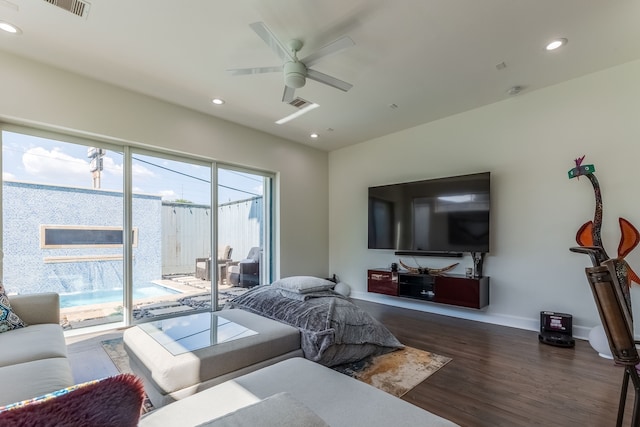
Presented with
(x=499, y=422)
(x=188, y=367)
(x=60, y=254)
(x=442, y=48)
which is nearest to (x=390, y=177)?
(x=442, y=48)

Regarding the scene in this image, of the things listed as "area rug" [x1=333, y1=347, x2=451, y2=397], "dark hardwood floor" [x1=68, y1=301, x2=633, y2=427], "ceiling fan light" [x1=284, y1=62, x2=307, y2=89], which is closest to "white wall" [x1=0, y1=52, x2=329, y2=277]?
"ceiling fan light" [x1=284, y1=62, x2=307, y2=89]

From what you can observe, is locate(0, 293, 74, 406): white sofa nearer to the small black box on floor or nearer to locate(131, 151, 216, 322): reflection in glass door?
locate(131, 151, 216, 322): reflection in glass door

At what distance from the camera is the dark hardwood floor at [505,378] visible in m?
1.88

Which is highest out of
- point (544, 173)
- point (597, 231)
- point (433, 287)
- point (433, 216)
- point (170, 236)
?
point (544, 173)

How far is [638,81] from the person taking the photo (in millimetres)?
3000

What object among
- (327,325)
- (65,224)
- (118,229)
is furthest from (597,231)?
(65,224)

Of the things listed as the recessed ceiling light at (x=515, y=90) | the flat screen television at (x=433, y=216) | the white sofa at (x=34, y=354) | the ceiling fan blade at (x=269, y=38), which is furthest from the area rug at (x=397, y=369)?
the recessed ceiling light at (x=515, y=90)

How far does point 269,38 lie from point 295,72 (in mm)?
385

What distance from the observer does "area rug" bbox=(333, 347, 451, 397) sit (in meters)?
2.20

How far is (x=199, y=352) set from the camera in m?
1.89

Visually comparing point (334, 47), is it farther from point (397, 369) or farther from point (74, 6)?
point (397, 369)

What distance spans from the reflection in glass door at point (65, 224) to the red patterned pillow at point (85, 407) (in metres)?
3.52

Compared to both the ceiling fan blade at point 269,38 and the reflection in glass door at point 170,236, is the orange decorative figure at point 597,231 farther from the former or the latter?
the reflection in glass door at point 170,236

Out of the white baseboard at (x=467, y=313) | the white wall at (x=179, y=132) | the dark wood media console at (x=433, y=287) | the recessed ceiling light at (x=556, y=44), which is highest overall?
the recessed ceiling light at (x=556, y=44)
